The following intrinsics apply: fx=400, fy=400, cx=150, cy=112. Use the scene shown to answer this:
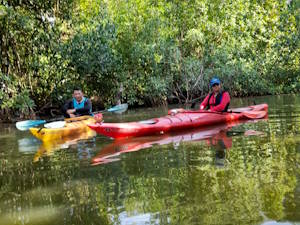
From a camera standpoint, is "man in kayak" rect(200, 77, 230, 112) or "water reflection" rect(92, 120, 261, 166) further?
"man in kayak" rect(200, 77, 230, 112)

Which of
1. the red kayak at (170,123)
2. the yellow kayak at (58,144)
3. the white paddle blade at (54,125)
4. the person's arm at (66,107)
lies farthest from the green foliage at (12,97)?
the red kayak at (170,123)

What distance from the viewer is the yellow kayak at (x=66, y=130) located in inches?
304

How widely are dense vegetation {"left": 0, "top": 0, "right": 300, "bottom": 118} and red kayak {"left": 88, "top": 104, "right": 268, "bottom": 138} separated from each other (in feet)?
19.2

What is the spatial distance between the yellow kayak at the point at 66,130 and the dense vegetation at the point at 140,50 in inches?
163

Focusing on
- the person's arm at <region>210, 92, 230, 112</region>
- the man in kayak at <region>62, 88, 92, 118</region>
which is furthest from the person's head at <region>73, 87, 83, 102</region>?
the person's arm at <region>210, 92, 230, 112</region>

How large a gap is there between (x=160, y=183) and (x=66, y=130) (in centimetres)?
472

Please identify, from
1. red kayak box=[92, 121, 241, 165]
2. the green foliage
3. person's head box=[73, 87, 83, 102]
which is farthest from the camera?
the green foliage

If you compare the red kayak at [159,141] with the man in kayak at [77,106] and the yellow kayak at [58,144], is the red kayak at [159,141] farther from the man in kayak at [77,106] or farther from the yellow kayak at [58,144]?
the man in kayak at [77,106]

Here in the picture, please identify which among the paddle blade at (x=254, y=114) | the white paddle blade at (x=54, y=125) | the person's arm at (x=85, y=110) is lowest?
the paddle blade at (x=254, y=114)

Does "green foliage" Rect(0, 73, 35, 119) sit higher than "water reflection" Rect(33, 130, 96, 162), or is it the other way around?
"green foliage" Rect(0, 73, 35, 119)

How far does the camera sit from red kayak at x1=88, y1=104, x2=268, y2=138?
282 inches

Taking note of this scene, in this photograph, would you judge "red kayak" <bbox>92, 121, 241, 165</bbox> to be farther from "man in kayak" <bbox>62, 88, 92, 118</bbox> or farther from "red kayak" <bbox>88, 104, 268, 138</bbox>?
"man in kayak" <bbox>62, 88, 92, 118</bbox>

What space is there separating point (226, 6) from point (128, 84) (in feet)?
41.3

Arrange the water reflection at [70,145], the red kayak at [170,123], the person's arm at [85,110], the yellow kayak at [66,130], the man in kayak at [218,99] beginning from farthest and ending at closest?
1. the person's arm at [85,110]
2. the man in kayak at [218,99]
3. the yellow kayak at [66,130]
4. the red kayak at [170,123]
5. the water reflection at [70,145]
